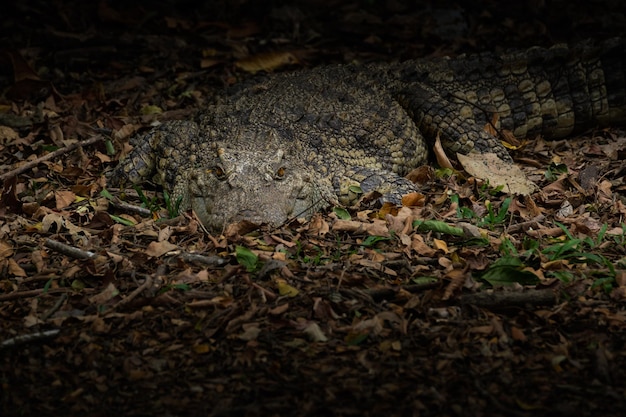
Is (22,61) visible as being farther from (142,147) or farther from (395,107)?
(395,107)

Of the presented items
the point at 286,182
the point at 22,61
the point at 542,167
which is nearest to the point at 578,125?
the point at 542,167

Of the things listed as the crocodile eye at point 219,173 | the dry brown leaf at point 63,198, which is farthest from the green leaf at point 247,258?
the dry brown leaf at point 63,198

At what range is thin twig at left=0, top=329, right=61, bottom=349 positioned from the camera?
3320mm

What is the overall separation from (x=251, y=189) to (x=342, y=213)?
611 millimetres

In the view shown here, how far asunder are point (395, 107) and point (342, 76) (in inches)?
19.5

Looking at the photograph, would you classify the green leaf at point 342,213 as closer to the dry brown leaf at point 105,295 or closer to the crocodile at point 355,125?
the crocodile at point 355,125

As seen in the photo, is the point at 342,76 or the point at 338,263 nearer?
the point at 338,263

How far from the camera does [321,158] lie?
546 cm

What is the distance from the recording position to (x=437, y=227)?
4430 mm

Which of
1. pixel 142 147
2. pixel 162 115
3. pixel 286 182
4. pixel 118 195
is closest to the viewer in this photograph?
pixel 286 182

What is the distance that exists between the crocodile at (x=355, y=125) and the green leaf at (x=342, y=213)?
0.15 m

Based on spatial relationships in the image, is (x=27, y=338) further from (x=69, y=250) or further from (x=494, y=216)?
(x=494, y=216)

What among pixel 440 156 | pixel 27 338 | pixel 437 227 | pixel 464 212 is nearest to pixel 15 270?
pixel 27 338

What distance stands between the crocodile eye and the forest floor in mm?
314
